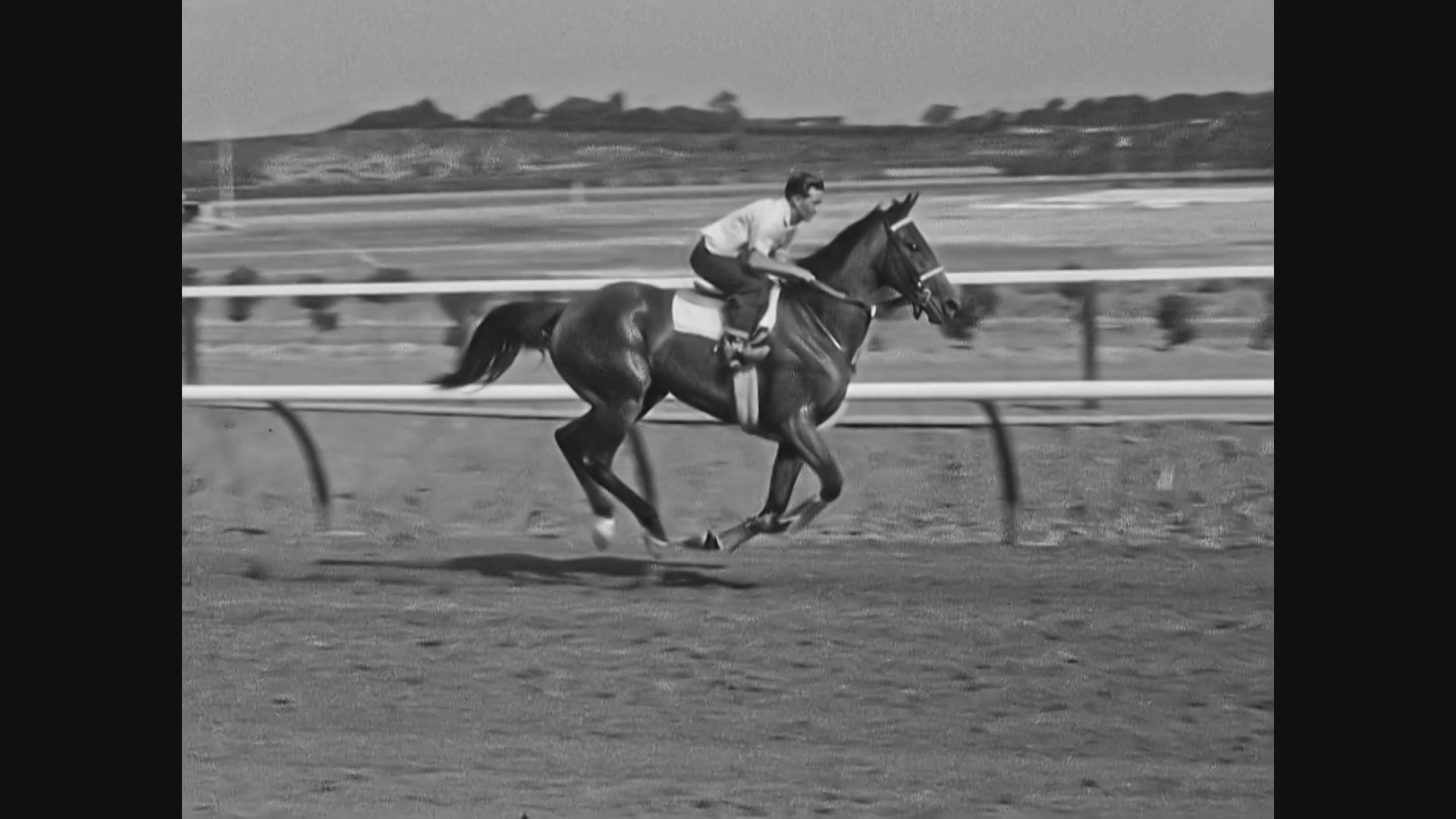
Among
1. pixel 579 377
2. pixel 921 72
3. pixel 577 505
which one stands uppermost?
pixel 921 72

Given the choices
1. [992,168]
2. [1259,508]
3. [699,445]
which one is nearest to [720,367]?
[699,445]

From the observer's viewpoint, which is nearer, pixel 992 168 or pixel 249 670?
pixel 992 168

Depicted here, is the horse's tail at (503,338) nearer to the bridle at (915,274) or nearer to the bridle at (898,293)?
the bridle at (898,293)

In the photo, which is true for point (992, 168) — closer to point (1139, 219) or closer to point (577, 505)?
point (1139, 219)

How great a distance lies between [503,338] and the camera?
4.74 metres

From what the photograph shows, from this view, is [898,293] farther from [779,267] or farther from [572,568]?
[572,568]

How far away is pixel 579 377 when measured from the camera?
471 cm

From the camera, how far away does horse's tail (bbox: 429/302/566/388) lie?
4.72m

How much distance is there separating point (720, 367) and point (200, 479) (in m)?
1.37

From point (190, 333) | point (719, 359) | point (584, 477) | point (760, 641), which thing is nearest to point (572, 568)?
point (584, 477)

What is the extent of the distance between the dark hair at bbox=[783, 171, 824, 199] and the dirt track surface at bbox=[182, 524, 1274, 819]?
0.83 metres

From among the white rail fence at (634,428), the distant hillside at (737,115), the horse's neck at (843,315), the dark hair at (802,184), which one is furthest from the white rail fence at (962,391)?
the distant hillside at (737,115)

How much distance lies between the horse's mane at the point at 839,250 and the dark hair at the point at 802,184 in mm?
122

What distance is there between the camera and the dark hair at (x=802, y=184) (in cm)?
460
